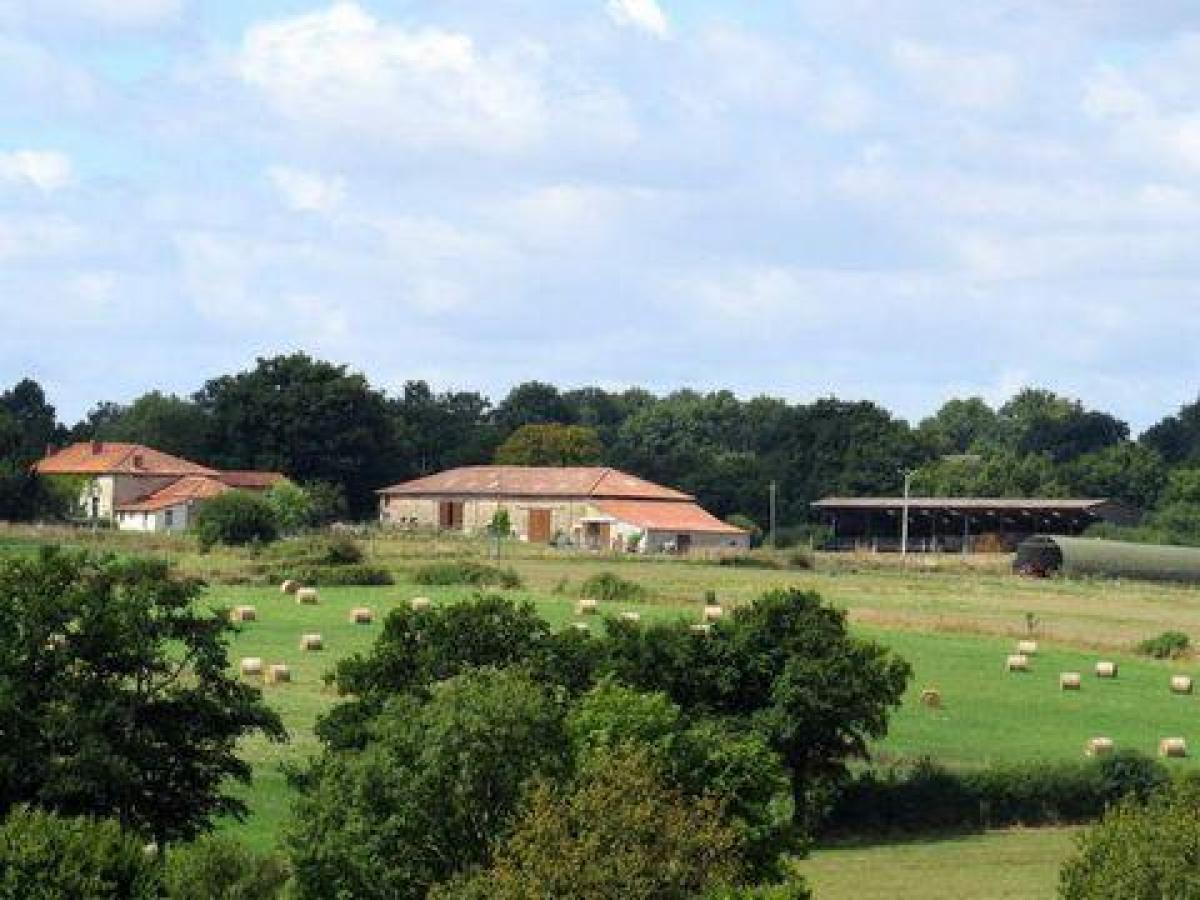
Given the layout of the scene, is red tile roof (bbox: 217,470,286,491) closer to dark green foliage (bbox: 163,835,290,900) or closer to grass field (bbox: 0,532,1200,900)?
grass field (bbox: 0,532,1200,900)

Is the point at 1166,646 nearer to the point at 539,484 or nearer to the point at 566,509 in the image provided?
the point at 566,509

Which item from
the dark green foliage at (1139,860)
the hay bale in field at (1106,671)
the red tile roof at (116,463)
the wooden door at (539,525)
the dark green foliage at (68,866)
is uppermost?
the red tile roof at (116,463)

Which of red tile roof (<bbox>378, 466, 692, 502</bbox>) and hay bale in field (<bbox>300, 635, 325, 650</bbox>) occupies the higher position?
red tile roof (<bbox>378, 466, 692, 502</bbox>)

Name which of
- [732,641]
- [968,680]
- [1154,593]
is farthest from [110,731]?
[1154,593]

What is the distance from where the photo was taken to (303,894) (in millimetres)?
33688

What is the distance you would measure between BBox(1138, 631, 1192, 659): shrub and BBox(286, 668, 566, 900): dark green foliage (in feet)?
148

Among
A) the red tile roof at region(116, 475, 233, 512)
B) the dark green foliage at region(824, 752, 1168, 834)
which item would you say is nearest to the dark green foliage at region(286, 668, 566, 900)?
the dark green foliage at region(824, 752, 1168, 834)

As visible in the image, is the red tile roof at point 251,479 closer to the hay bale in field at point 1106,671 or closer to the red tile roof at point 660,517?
the red tile roof at point 660,517

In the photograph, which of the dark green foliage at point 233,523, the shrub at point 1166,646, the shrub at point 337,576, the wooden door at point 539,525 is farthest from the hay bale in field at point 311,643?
the wooden door at point 539,525

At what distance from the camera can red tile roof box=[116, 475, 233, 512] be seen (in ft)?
444

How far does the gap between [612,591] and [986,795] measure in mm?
34830

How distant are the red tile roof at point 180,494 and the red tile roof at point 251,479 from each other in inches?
103

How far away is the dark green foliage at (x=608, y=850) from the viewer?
30016 millimetres

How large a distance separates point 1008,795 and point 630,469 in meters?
130
